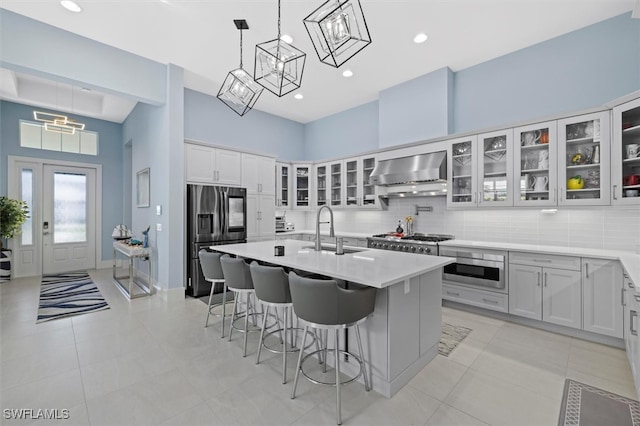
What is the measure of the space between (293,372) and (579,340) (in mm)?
2988

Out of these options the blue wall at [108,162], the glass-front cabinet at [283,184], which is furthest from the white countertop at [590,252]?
the blue wall at [108,162]

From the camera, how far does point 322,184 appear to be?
620 cm

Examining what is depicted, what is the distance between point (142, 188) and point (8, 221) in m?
2.30

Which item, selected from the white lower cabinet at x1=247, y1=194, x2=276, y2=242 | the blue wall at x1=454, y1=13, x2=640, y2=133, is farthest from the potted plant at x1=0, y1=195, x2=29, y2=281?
the blue wall at x1=454, y1=13, x2=640, y2=133

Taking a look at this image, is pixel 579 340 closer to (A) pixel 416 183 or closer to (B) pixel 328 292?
(A) pixel 416 183

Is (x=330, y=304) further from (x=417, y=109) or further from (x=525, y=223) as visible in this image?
(x=417, y=109)

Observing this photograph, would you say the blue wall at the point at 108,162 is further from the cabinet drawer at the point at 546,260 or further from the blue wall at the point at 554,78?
the cabinet drawer at the point at 546,260

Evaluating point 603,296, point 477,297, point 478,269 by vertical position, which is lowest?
point 477,297

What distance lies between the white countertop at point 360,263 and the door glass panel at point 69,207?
546 centimetres

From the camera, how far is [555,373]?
93.9 inches

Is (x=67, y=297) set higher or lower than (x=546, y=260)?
lower

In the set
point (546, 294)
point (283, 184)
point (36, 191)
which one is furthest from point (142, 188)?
point (546, 294)

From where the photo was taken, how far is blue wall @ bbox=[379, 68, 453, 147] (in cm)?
435

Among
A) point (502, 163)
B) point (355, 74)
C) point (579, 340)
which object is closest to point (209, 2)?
point (355, 74)
